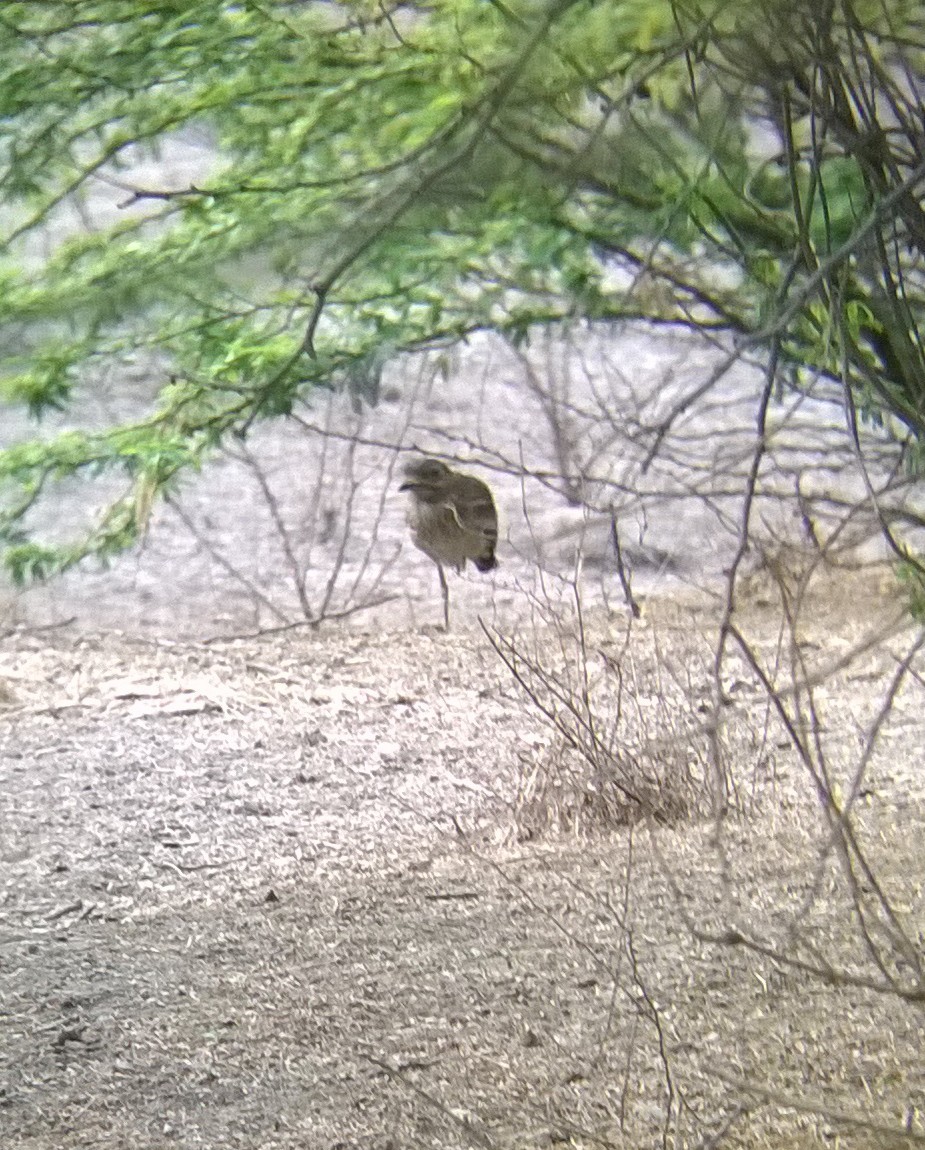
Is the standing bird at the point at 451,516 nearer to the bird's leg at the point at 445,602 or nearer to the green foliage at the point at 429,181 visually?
the bird's leg at the point at 445,602

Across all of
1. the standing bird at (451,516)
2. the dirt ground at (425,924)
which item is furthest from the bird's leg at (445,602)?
the dirt ground at (425,924)

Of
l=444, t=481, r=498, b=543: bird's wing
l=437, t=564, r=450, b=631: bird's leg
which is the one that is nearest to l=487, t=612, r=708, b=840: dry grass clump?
l=444, t=481, r=498, b=543: bird's wing

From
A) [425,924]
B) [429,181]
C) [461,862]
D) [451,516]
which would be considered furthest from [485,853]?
[429,181]

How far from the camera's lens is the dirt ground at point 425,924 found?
8.98 feet

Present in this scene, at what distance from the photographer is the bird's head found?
5.41 m

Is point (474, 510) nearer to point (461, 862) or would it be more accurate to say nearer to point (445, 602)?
point (445, 602)

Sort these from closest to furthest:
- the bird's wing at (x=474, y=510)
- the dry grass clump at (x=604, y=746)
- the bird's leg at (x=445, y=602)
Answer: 1. the dry grass clump at (x=604, y=746)
2. the bird's wing at (x=474, y=510)
3. the bird's leg at (x=445, y=602)

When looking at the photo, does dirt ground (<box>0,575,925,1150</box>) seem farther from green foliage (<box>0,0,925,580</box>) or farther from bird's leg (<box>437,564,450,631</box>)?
green foliage (<box>0,0,925,580</box>)

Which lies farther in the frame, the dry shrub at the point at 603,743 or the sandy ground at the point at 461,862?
the dry shrub at the point at 603,743

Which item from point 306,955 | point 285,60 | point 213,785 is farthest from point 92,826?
point 285,60

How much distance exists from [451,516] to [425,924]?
224 cm

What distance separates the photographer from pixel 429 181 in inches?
82.4

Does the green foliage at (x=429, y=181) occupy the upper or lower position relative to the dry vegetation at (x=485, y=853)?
upper

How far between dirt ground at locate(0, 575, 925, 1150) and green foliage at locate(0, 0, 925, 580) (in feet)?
2.66
